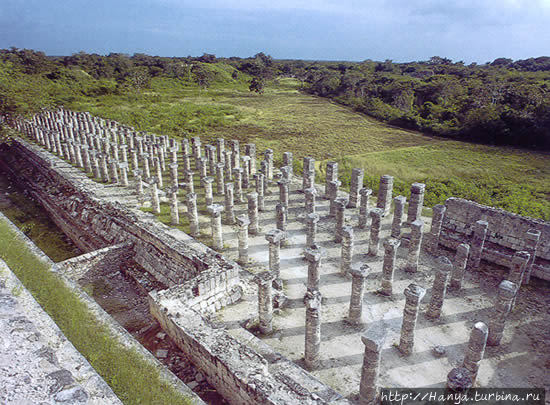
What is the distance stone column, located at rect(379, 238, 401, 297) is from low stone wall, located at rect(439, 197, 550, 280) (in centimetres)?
425

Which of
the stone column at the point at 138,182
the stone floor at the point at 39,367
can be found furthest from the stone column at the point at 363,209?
the stone floor at the point at 39,367

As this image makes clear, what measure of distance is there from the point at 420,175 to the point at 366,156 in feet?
19.1

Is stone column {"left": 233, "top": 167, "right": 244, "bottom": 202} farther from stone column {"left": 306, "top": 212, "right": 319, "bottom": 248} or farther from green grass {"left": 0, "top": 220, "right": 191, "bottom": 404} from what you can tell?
green grass {"left": 0, "top": 220, "right": 191, "bottom": 404}

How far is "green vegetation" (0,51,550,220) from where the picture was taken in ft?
75.0

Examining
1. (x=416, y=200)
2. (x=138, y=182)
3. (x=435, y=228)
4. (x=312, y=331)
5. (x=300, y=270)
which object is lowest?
(x=300, y=270)

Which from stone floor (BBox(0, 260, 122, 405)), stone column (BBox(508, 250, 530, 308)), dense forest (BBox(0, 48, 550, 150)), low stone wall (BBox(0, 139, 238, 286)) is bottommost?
low stone wall (BBox(0, 139, 238, 286))

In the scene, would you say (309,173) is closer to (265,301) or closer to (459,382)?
(265,301)

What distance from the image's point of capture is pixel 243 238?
13.0m

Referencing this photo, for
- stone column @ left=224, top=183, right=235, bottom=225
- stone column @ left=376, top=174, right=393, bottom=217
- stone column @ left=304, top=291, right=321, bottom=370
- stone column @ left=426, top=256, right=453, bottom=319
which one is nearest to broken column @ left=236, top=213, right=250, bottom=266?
stone column @ left=224, top=183, right=235, bottom=225

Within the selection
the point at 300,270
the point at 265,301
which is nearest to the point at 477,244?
the point at 300,270

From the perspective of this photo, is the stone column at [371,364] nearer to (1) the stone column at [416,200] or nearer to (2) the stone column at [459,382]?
(2) the stone column at [459,382]

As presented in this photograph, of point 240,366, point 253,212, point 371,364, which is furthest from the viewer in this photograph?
point 253,212

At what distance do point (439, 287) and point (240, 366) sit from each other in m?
6.15

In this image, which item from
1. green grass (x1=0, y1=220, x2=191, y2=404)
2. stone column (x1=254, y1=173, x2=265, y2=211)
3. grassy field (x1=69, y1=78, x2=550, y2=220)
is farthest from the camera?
grassy field (x1=69, y1=78, x2=550, y2=220)
